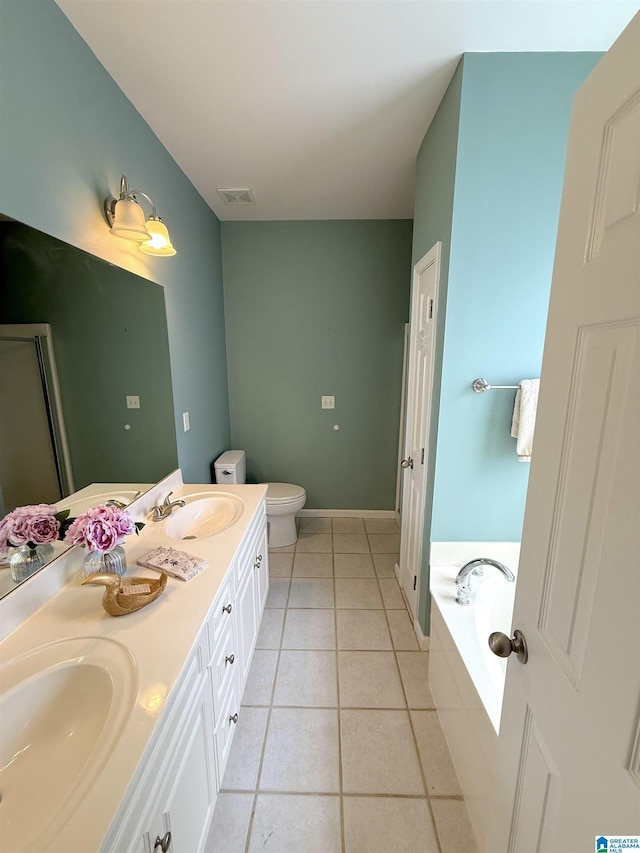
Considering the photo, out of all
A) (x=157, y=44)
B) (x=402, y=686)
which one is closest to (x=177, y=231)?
(x=157, y=44)

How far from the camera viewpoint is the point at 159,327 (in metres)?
1.79

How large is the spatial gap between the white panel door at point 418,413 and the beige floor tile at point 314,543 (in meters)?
0.73

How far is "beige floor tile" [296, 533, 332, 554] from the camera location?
2793 millimetres

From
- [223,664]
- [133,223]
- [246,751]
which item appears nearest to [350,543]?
[246,751]

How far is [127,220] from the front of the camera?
129 cm

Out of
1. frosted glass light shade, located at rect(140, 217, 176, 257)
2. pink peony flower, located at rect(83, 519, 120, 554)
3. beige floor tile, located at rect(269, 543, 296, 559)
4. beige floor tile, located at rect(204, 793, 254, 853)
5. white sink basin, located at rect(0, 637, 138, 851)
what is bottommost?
beige floor tile, located at rect(204, 793, 254, 853)

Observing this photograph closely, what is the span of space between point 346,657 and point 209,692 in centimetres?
97

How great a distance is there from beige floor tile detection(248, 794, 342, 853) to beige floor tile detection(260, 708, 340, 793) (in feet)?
0.12

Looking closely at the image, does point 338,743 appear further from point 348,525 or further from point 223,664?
point 348,525

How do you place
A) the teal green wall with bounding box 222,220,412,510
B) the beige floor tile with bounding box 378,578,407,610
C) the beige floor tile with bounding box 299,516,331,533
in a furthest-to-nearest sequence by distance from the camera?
the beige floor tile with bounding box 299,516,331,533 < the teal green wall with bounding box 222,220,412,510 < the beige floor tile with bounding box 378,578,407,610

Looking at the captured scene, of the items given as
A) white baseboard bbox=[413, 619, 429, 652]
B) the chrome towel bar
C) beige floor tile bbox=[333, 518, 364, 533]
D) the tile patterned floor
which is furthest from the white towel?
beige floor tile bbox=[333, 518, 364, 533]

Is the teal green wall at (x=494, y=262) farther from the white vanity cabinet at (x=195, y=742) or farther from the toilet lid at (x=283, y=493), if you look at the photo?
the toilet lid at (x=283, y=493)

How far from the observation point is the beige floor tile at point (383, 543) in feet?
9.19

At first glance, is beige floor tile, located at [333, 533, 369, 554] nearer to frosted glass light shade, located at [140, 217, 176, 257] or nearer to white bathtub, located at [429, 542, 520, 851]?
white bathtub, located at [429, 542, 520, 851]
